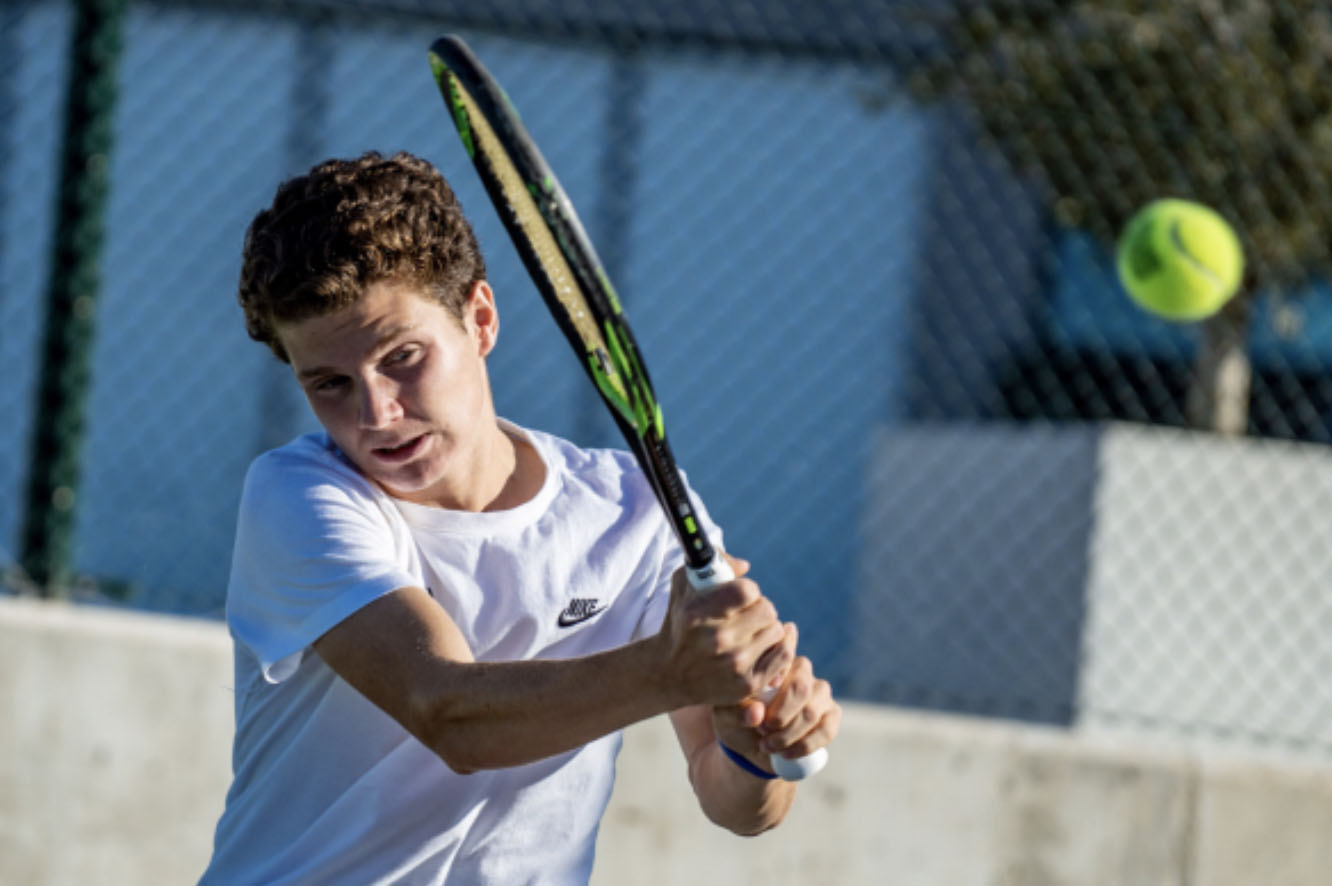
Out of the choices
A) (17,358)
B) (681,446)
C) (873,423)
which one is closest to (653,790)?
(681,446)

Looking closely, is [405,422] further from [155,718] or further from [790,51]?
[790,51]

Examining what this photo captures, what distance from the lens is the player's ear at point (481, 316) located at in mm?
2053

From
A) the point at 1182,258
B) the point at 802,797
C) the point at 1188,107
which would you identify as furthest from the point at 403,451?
the point at 1188,107

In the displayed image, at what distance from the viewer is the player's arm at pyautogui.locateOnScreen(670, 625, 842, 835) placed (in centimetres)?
188

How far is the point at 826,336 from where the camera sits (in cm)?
873

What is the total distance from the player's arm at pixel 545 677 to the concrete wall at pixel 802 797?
170 centimetres

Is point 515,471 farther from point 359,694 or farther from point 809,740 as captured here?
point 809,740

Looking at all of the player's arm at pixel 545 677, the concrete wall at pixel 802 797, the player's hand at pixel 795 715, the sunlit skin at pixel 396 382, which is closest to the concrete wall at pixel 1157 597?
the concrete wall at pixel 802 797

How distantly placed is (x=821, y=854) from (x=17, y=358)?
7047 millimetres

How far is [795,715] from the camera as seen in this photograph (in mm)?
1888

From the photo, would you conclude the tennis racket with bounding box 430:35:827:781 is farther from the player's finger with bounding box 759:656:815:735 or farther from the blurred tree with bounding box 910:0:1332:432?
the blurred tree with bounding box 910:0:1332:432

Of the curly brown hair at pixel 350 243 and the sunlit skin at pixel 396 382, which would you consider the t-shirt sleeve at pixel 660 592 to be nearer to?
the sunlit skin at pixel 396 382

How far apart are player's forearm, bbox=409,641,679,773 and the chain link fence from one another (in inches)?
122

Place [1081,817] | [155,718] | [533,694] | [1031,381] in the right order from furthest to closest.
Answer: [1031,381], [1081,817], [155,718], [533,694]
